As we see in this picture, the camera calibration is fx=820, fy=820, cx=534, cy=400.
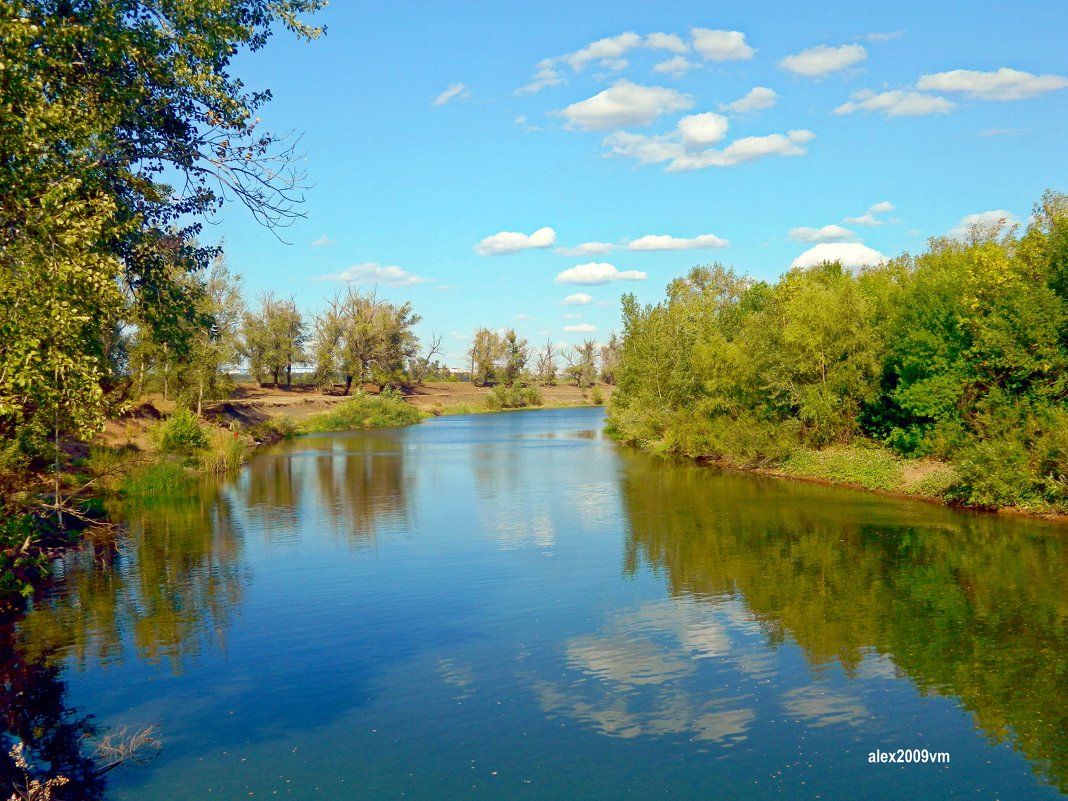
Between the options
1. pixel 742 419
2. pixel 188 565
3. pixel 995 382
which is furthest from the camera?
pixel 742 419

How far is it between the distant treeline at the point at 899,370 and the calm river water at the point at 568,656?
3790 millimetres

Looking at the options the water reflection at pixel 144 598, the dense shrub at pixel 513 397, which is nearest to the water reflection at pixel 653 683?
the water reflection at pixel 144 598

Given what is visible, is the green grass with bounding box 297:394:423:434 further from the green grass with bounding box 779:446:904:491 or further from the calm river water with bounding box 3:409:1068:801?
the calm river water with bounding box 3:409:1068:801

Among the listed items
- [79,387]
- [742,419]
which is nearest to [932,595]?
[79,387]

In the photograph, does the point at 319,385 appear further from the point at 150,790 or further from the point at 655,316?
the point at 150,790

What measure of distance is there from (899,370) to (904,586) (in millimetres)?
22657

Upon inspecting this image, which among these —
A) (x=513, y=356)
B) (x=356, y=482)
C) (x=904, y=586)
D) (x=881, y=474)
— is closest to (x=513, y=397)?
(x=513, y=356)

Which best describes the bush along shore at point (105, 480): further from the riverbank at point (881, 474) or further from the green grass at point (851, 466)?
the green grass at point (851, 466)

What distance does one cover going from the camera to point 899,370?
4131 cm

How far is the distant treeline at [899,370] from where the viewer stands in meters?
31.2

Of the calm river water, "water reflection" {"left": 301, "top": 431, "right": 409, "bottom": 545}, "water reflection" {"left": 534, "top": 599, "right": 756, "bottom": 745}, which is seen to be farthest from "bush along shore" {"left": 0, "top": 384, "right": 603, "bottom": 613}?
"water reflection" {"left": 534, "top": 599, "right": 756, "bottom": 745}

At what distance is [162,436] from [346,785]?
3904cm

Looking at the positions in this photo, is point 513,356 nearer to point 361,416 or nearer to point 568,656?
point 361,416

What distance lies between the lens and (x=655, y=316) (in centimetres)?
7219
